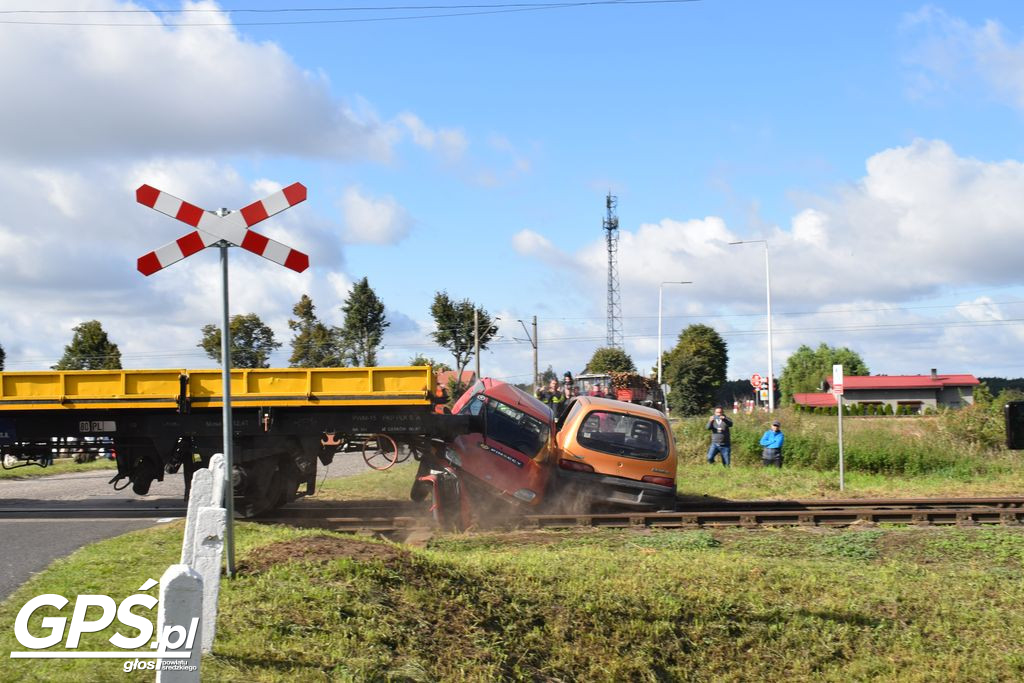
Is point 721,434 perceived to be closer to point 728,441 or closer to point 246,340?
point 728,441

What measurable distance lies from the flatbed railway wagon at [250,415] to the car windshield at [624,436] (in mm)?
2027

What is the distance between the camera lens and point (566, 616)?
8148 millimetres

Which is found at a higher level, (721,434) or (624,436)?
(624,436)

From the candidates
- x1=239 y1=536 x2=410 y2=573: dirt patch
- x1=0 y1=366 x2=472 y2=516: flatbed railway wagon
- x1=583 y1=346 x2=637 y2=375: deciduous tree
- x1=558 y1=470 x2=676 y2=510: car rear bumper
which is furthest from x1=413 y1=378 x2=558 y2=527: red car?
x1=583 y1=346 x2=637 y2=375: deciduous tree

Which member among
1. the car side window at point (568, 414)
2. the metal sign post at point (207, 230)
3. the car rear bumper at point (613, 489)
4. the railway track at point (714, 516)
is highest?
the metal sign post at point (207, 230)

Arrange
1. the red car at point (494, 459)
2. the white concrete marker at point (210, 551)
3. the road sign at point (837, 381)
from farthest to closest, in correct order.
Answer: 1. the road sign at point (837, 381)
2. the red car at point (494, 459)
3. the white concrete marker at point (210, 551)

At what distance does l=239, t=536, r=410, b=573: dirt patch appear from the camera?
309 inches

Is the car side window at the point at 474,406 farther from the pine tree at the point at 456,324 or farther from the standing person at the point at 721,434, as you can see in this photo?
the pine tree at the point at 456,324

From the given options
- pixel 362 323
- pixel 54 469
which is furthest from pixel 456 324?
pixel 54 469

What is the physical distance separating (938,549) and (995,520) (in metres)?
3.60

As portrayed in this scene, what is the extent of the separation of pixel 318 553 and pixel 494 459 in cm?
585

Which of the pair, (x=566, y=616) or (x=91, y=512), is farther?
(x=91, y=512)

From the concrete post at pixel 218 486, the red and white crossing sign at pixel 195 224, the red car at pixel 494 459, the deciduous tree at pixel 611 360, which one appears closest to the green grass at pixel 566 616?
the concrete post at pixel 218 486

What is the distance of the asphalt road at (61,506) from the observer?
9789mm
